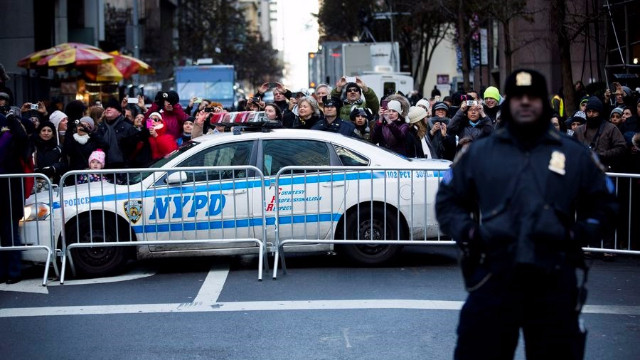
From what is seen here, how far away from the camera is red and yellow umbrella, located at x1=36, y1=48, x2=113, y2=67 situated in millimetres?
22797

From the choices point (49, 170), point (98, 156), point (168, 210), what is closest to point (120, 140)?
point (98, 156)

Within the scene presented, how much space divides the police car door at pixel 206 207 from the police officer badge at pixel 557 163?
606cm

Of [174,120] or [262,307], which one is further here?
[174,120]

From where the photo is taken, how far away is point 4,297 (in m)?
9.61

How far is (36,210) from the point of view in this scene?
10.3 meters

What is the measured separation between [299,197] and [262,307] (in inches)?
78.8

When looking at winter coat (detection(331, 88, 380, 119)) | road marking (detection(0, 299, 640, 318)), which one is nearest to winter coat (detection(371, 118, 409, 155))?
winter coat (detection(331, 88, 380, 119))

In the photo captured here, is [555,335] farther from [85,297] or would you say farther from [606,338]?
[85,297]

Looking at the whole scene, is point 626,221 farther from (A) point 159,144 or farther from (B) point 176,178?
(A) point 159,144

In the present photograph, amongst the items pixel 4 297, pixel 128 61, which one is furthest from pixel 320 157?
pixel 128 61

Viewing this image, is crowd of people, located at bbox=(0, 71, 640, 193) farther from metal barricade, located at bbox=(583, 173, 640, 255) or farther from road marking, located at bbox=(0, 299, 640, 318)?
road marking, located at bbox=(0, 299, 640, 318)

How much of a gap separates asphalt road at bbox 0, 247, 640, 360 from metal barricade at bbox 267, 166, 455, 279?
0.39 metres

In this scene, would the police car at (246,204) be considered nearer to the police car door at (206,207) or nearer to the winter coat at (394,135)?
the police car door at (206,207)

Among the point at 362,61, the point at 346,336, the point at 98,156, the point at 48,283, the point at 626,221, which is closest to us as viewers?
the point at 346,336
